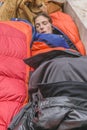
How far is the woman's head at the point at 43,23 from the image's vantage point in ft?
7.04

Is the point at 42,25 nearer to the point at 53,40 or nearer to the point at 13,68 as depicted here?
the point at 53,40

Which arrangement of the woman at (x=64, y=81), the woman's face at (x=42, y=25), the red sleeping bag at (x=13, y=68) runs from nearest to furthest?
the woman at (x=64, y=81) < the red sleeping bag at (x=13, y=68) < the woman's face at (x=42, y=25)

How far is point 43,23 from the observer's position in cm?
219

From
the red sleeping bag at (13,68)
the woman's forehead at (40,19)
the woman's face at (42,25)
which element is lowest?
the red sleeping bag at (13,68)

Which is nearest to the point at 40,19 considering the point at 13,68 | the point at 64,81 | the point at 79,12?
the point at 79,12

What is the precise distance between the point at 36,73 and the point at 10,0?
3.75 feet

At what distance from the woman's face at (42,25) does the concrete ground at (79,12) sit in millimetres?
223

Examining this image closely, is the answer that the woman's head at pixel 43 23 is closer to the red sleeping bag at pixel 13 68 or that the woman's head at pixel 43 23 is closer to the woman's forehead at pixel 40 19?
Result: the woman's forehead at pixel 40 19

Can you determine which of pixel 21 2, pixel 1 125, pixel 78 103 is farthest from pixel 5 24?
pixel 78 103

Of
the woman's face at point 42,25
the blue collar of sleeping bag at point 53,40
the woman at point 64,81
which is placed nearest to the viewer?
the woman at point 64,81

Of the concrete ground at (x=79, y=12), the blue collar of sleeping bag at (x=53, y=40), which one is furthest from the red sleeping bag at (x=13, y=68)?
the concrete ground at (x=79, y=12)

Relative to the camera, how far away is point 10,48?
1.75 meters

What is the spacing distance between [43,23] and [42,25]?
0.06ft

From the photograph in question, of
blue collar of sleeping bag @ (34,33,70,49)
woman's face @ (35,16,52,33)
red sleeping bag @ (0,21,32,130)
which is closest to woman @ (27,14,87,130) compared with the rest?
red sleeping bag @ (0,21,32,130)
